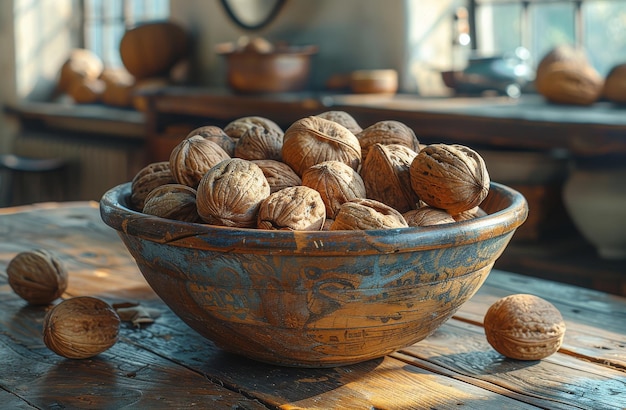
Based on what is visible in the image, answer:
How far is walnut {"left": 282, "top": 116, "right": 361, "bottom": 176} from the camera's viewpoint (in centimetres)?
103

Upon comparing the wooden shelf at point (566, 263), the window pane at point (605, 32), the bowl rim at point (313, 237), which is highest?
the window pane at point (605, 32)

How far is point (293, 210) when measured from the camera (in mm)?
882

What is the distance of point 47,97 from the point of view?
5.43 metres

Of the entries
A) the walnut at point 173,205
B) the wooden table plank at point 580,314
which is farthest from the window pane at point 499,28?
the walnut at point 173,205

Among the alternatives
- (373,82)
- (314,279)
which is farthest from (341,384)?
(373,82)

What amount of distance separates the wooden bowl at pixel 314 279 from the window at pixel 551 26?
2478mm

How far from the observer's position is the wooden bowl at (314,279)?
0.84 m

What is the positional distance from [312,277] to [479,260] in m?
0.20

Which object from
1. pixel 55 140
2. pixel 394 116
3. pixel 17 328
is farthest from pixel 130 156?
pixel 17 328

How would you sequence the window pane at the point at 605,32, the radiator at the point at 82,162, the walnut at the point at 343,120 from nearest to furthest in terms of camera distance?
the walnut at the point at 343,120, the window pane at the point at 605,32, the radiator at the point at 82,162

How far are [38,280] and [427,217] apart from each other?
63 cm

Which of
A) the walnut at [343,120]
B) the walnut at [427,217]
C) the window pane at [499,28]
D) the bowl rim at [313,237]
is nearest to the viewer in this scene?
the bowl rim at [313,237]

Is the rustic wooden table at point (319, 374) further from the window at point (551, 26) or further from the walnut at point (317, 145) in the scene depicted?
the window at point (551, 26)

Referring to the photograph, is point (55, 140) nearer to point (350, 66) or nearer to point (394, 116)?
point (350, 66)
